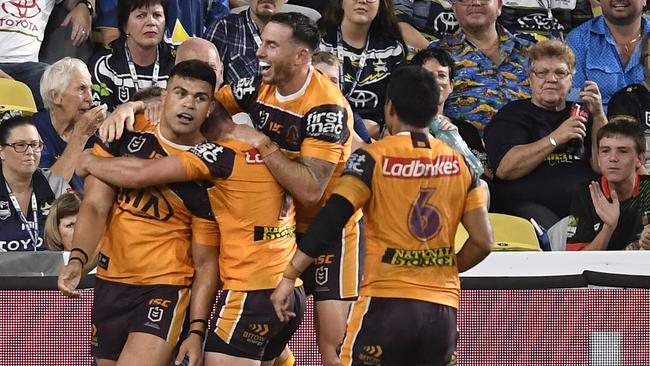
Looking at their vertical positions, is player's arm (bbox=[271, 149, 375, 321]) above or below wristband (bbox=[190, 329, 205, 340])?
above

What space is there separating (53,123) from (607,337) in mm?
4127

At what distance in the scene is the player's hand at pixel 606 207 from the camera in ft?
26.7

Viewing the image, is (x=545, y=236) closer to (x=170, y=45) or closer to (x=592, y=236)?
(x=592, y=236)

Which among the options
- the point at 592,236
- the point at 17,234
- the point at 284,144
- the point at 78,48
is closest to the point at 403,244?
the point at 284,144

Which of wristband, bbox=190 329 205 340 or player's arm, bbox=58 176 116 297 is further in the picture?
player's arm, bbox=58 176 116 297

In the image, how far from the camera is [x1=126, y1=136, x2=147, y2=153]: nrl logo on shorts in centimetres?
636

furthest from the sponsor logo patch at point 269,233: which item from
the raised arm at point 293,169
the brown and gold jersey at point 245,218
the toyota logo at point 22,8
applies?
the toyota logo at point 22,8

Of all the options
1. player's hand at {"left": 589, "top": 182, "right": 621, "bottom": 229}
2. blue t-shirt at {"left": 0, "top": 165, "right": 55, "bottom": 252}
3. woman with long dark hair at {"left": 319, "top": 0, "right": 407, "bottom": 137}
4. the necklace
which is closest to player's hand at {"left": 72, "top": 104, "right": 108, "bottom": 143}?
blue t-shirt at {"left": 0, "top": 165, "right": 55, "bottom": 252}

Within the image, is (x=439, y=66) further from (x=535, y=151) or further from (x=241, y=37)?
(x=241, y=37)

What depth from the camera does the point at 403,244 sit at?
18.7 feet

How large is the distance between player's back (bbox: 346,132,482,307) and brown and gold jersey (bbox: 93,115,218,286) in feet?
3.13

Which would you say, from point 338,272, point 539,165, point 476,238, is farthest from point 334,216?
point 539,165

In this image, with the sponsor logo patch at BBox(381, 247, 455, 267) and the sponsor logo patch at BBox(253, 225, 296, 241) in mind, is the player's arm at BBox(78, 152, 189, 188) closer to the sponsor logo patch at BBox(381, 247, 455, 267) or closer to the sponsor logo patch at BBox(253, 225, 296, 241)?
the sponsor logo patch at BBox(253, 225, 296, 241)

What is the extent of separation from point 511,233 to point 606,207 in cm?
60
